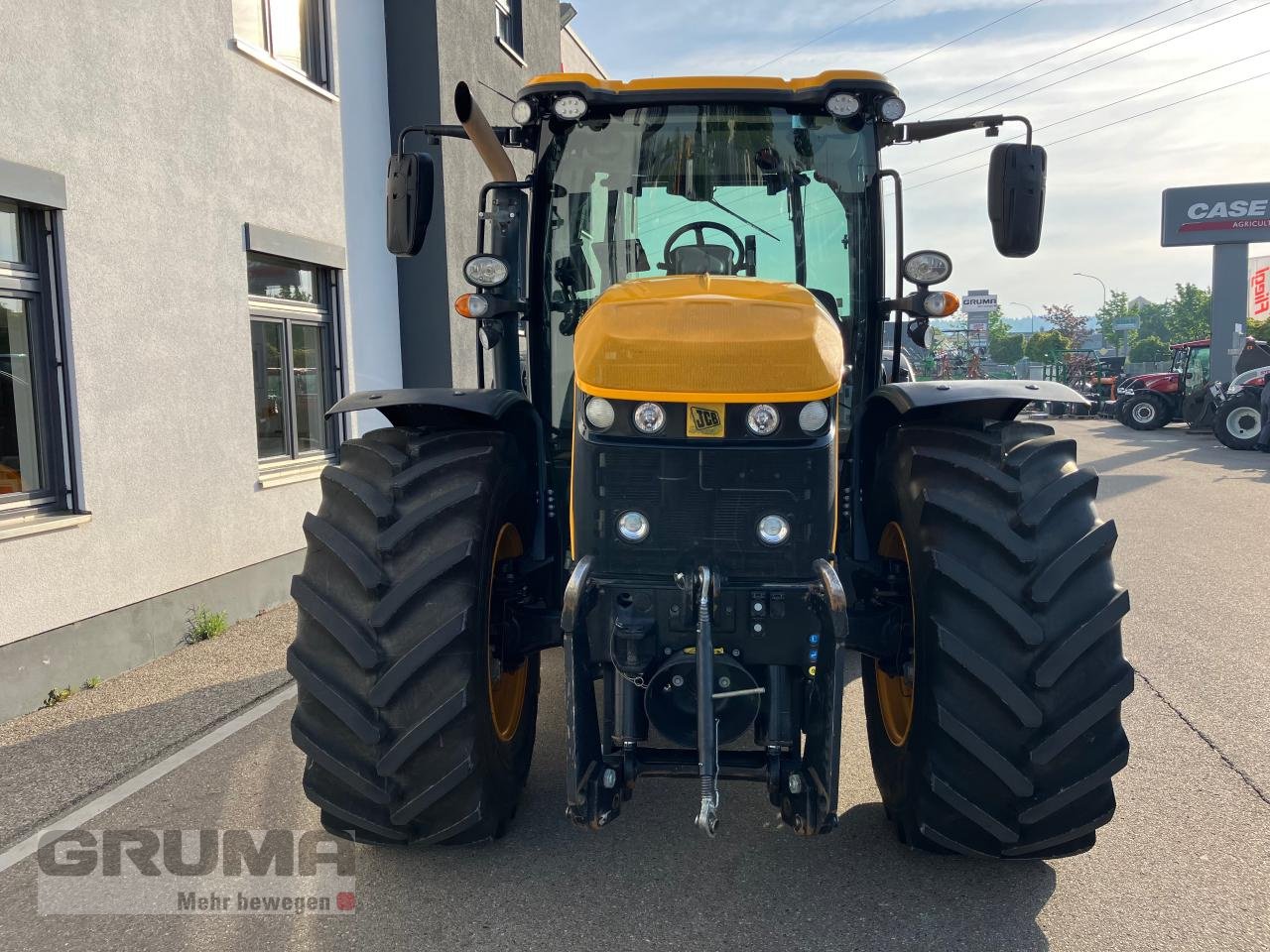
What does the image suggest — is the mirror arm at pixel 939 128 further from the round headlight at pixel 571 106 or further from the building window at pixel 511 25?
the building window at pixel 511 25

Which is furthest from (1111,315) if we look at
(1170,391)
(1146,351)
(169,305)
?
(169,305)

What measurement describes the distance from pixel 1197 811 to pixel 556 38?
15.1 metres

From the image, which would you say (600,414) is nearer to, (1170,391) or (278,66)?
(278,66)

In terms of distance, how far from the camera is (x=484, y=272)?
3900mm

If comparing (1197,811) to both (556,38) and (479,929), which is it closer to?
(479,929)

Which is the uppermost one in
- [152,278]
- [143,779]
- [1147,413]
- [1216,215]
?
[1216,215]

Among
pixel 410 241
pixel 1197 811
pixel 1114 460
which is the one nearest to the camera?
pixel 1197 811

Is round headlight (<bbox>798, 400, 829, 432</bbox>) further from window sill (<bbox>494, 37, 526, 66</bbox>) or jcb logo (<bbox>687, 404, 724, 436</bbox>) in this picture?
window sill (<bbox>494, 37, 526, 66</bbox>)

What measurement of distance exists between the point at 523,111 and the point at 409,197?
554 mm

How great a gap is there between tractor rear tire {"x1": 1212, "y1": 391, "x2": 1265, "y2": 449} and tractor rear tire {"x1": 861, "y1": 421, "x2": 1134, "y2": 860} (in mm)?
19746

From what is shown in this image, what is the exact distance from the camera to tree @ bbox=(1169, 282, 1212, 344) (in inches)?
3474

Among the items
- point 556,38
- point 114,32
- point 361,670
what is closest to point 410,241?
point 361,670

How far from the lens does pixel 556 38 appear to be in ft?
51.8

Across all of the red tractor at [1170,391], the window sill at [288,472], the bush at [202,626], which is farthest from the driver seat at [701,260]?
the red tractor at [1170,391]
